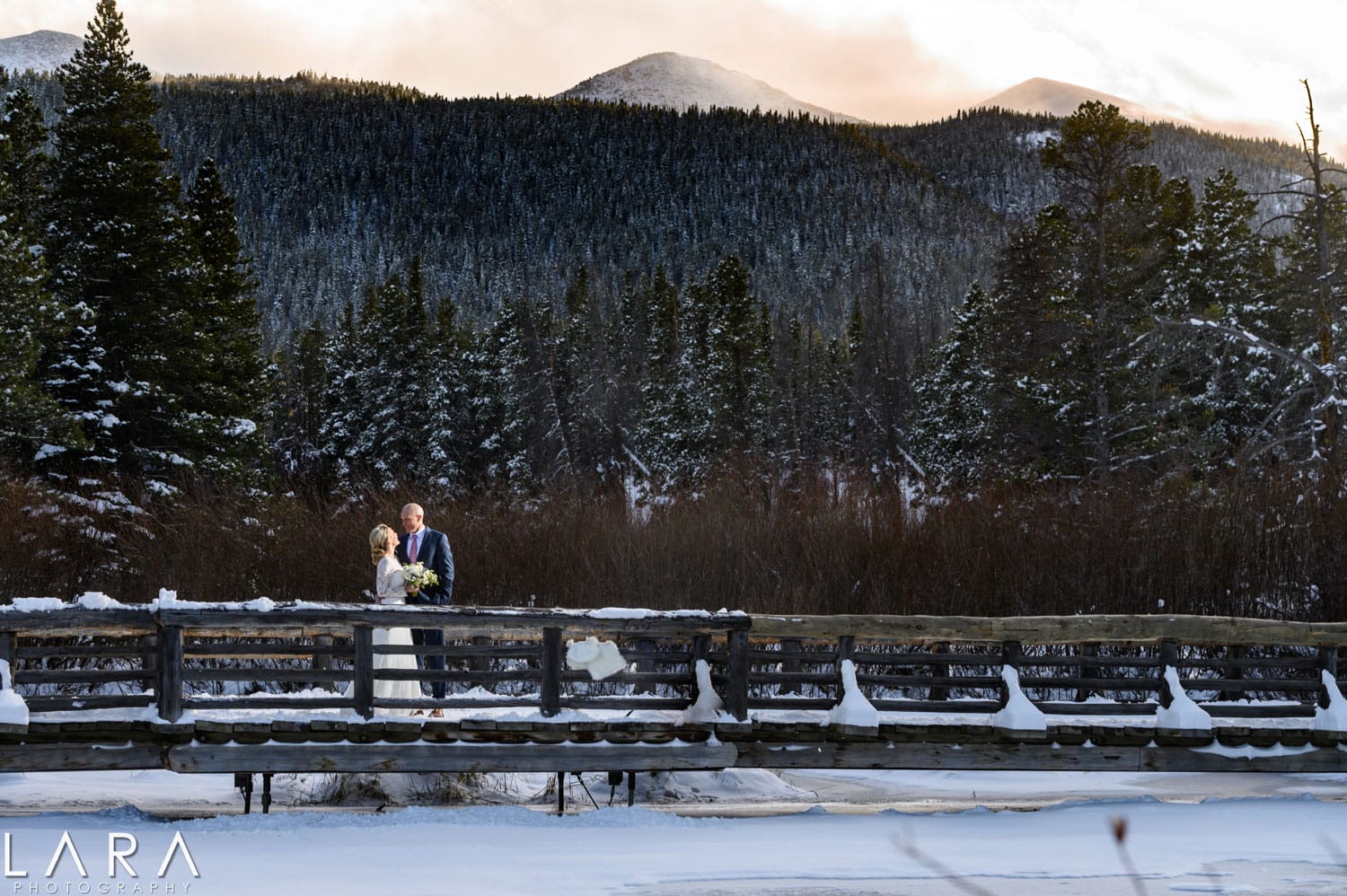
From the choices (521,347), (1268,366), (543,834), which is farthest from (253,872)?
(521,347)

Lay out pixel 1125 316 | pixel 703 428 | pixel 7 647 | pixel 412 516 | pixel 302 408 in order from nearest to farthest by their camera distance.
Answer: pixel 7 647
pixel 412 516
pixel 1125 316
pixel 703 428
pixel 302 408

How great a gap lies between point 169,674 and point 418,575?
78.9 inches

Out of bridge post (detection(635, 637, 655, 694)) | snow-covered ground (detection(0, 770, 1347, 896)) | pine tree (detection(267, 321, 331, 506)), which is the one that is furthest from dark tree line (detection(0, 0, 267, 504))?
pine tree (detection(267, 321, 331, 506))

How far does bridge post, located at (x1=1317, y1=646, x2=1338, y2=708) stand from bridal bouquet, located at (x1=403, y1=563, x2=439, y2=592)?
7.71 meters

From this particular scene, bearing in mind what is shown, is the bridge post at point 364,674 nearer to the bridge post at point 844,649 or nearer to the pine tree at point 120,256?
the bridge post at point 844,649

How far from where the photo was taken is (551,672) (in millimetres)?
9664

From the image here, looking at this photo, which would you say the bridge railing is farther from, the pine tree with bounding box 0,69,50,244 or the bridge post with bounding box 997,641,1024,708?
the pine tree with bounding box 0,69,50,244

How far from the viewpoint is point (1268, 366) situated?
26062 mm

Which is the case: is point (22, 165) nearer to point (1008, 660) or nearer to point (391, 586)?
point (391, 586)

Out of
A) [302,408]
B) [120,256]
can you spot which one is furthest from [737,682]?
[302,408]

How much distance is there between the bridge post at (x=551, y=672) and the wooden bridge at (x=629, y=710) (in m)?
0.02

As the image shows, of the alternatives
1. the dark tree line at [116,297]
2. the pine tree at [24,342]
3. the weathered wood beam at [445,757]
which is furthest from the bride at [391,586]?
the dark tree line at [116,297]

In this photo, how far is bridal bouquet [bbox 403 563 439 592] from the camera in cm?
1012

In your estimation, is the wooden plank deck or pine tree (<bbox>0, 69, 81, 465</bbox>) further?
pine tree (<bbox>0, 69, 81, 465</bbox>)
